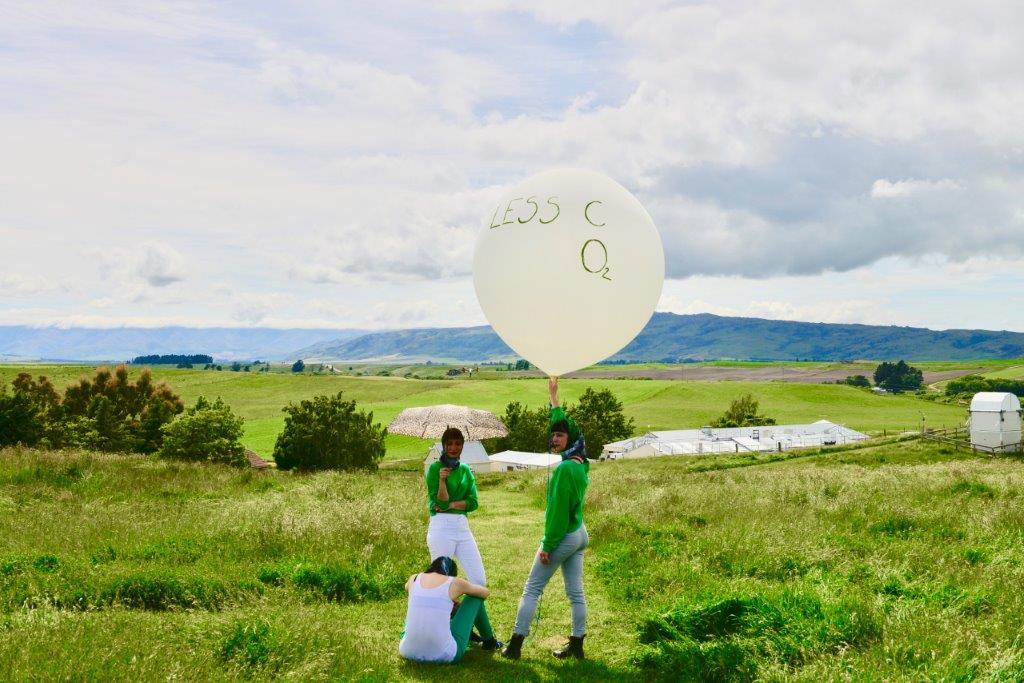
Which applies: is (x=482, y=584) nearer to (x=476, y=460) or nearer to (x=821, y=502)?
(x=821, y=502)

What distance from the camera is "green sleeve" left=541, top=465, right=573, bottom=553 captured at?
7.55 meters

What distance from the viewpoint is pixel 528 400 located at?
119 metres

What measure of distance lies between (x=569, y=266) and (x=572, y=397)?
11018cm

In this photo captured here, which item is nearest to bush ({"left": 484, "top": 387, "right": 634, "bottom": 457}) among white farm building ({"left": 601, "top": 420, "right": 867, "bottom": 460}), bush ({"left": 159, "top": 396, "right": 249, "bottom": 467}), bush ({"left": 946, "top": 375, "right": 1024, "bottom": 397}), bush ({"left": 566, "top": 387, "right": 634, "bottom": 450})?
bush ({"left": 566, "top": 387, "right": 634, "bottom": 450})

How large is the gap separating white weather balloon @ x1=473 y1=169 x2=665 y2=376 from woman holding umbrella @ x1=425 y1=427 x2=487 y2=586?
207 centimetres

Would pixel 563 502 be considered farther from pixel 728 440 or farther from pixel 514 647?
pixel 728 440

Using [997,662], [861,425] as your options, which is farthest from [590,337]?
[861,425]

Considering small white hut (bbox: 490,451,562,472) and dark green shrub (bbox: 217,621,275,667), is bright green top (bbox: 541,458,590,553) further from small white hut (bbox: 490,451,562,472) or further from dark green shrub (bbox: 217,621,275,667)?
small white hut (bbox: 490,451,562,472)

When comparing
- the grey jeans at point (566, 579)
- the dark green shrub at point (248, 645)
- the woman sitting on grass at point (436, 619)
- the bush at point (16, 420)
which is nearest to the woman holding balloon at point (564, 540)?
the grey jeans at point (566, 579)

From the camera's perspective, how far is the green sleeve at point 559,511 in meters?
7.55

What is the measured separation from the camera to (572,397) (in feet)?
388

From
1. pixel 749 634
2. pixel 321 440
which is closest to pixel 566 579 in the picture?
pixel 749 634

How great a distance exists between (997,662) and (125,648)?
734 centimetres

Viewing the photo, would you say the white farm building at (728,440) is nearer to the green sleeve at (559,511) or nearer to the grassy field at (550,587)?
the grassy field at (550,587)
